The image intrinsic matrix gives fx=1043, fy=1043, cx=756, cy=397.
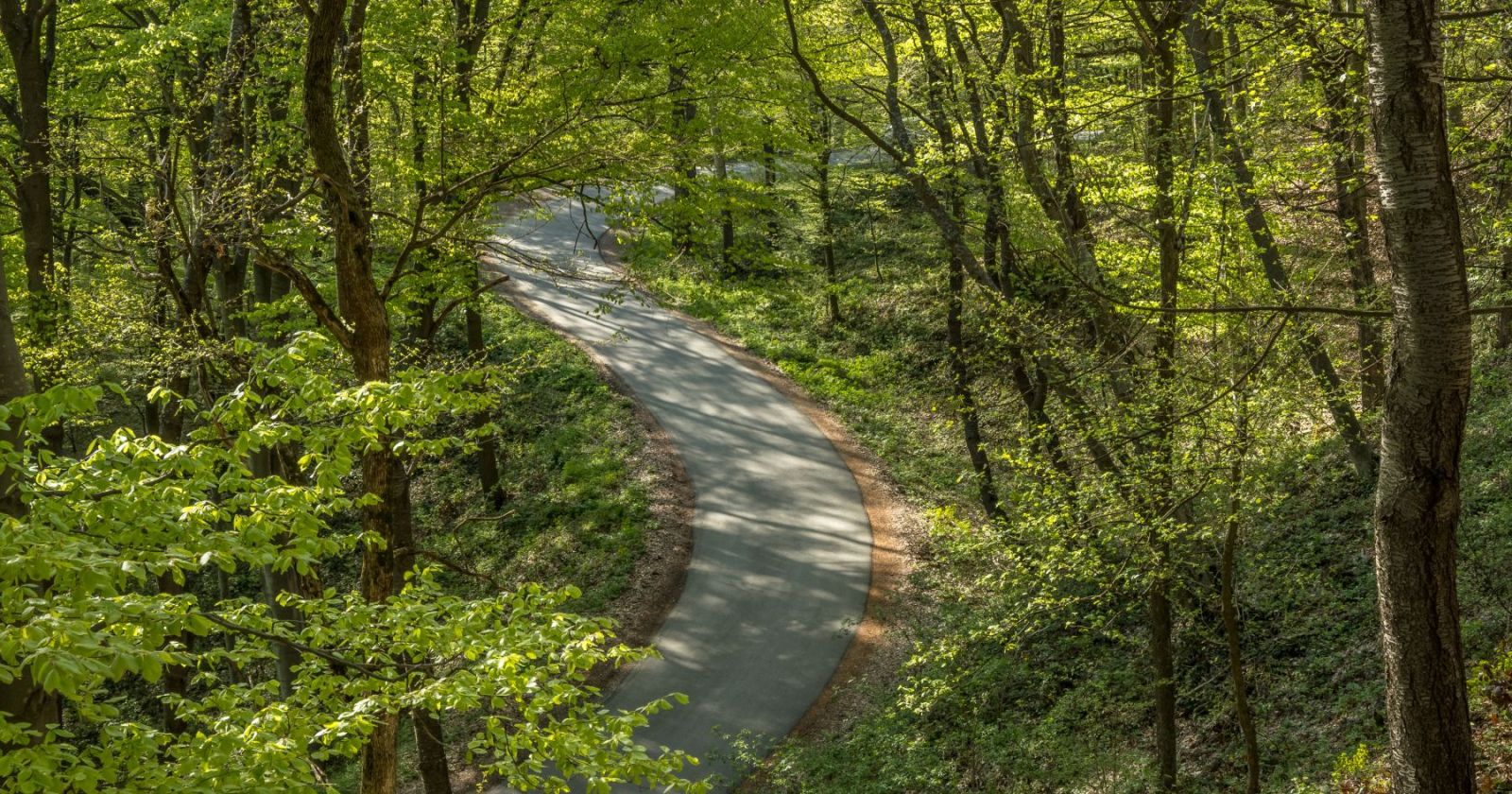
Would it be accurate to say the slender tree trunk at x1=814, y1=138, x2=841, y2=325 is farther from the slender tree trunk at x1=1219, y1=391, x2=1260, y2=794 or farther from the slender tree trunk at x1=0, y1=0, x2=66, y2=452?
the slender tree trunk at x1=1219, y1=391, x2=1260, y2=794

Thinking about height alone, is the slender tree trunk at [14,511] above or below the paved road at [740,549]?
above

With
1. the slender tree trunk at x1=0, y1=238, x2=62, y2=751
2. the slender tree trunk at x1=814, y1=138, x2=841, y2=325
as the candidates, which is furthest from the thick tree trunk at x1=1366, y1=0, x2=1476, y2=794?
the slender tree trunk at x1=814, y1=138, x2=841, y2=325

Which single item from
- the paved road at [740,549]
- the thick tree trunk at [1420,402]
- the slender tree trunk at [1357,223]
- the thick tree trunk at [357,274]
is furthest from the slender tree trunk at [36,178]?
the slender tree trunk at [1357,223]

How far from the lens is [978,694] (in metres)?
12.1

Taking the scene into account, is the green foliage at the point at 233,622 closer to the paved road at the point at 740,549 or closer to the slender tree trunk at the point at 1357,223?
the paved road at the point at 740,549

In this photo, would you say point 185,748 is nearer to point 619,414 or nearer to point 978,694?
point 978,694

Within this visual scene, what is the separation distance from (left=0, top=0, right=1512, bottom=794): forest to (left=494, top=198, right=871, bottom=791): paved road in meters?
0.09

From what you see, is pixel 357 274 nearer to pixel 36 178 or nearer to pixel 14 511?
pixel 14 511

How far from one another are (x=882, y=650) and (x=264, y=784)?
10.7 m

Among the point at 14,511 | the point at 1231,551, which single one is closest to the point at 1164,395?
the point at 1231,551

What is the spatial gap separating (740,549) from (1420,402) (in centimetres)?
1318

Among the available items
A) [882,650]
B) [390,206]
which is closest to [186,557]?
[390,206]

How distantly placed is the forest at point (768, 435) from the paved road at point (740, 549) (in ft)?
0.30

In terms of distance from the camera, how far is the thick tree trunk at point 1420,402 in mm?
4461
